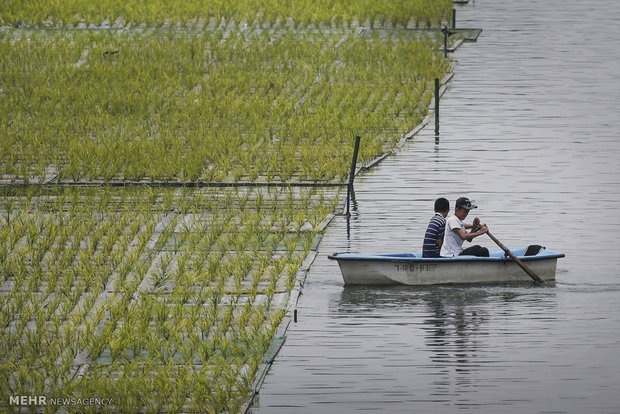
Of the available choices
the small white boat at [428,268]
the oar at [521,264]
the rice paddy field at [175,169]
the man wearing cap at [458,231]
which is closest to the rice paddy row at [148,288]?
the rice paddy field at [175,169]

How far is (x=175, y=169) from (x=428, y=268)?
6788mm

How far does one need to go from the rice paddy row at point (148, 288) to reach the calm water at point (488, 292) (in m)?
0.46

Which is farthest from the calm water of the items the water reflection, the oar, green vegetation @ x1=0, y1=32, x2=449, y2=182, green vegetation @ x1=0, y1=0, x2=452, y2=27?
green vegetation @ x1=0, y1=0, x2=452, y2=27

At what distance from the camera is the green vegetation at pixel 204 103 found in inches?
832

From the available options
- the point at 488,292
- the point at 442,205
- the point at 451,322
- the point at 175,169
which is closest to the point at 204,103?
the point at 175,169

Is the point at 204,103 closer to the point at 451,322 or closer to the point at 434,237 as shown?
the point at 434,237

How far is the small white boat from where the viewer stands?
14.5 metres

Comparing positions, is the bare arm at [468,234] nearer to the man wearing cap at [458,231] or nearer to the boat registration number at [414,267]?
the man wearing cap at [458,231]

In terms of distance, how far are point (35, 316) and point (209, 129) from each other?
10.5 metres

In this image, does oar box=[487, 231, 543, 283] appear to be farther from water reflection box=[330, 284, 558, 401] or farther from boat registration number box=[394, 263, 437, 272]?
boat registration number box=[394, 263, 437, 272]

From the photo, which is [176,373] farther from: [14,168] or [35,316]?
[14,168]

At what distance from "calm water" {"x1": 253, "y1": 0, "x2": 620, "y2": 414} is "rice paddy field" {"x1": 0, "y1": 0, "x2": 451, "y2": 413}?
51 centimetres

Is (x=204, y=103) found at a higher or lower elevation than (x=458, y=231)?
higher

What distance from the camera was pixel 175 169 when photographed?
20594mm
